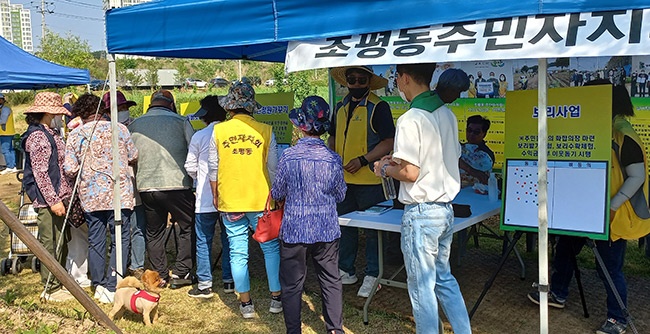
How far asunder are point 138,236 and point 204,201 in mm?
971

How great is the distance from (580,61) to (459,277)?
7.67 ft

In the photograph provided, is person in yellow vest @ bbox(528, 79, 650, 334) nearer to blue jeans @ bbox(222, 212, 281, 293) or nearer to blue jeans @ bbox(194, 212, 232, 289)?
blue jeans @ bbox(222, 212, 281, 293)

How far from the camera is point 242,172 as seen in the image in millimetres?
3885

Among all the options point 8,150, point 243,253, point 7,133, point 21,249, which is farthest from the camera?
point 8,150

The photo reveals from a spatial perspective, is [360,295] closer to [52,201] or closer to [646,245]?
[52,201]

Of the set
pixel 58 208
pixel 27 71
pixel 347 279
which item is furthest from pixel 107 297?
pixel 27 71

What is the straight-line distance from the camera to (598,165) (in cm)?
312

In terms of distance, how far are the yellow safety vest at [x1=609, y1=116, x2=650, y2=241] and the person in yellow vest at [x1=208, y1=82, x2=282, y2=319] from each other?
219cm

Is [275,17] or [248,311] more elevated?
[275,17]

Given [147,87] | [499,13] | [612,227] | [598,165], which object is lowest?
[612,227]

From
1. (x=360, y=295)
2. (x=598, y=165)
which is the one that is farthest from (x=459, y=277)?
(x=598, y=165)

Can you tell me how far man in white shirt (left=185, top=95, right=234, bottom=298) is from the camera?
4285 mm

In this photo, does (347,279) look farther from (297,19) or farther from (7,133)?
(7,133)

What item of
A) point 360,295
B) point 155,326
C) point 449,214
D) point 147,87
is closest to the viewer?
point 449,214
